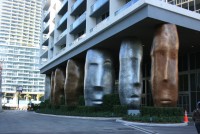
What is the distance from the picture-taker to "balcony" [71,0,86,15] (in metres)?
42.6

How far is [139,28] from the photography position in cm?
2578

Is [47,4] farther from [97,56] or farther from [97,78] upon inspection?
[97,78]

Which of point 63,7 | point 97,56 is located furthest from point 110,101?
point 63,7

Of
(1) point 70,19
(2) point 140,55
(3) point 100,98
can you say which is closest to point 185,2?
(2) point 140,55

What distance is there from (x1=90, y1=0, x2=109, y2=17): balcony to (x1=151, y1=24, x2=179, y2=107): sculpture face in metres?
11.1

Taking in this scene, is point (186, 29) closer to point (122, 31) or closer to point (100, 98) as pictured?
point (122, 31)

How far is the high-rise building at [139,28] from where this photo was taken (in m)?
24.2

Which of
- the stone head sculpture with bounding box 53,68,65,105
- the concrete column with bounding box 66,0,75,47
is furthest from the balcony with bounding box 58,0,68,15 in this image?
the stone head sculpture with bounding box 53,68,65,105

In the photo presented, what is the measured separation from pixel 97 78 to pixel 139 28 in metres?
9.04

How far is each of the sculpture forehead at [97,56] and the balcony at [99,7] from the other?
5130 mm

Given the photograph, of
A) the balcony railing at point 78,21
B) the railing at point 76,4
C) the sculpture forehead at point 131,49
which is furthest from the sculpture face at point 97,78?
the railing at point 76,4

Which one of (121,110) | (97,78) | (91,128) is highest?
(97,78)

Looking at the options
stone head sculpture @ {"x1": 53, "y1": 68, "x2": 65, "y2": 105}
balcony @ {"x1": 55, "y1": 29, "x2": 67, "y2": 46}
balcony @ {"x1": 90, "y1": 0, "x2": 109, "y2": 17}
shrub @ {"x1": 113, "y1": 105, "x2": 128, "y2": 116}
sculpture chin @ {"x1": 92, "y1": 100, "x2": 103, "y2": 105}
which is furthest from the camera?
balcony @ {"x1": 55, "y1": 29, "x2": 67, "y2": 46}

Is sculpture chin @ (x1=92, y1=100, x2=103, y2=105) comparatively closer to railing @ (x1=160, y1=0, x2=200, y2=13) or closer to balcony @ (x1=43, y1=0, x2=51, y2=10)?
railing @ (x1=160, y1=0, x2=200, y2=13)
